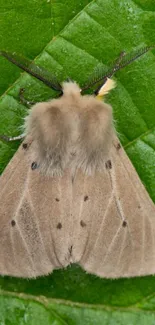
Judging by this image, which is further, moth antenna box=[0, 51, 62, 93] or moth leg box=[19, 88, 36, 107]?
moth leg box=[19, 88, 36, 107]

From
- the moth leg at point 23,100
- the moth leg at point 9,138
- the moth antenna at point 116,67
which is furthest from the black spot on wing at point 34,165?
the moth antenna at point 116,67

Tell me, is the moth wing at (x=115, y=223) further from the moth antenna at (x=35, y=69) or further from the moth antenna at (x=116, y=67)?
the moth antenna at (x=35, y=69)

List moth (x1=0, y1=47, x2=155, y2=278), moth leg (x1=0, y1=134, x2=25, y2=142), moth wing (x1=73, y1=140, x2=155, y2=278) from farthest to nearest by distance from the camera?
moth leg (x1=0, y1=134, x2=25, y2=142) → moth wing (x1=73, y1=140, x2=155, y2=278) → moth (x1=0, y1=47, x2=155, y2=278)

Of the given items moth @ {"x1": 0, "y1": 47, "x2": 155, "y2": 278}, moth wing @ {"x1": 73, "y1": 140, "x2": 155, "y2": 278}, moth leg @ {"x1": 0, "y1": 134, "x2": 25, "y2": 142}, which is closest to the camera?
moth @ {"x1": 0, "y1": 47, "x2": 155, "y2": 278}

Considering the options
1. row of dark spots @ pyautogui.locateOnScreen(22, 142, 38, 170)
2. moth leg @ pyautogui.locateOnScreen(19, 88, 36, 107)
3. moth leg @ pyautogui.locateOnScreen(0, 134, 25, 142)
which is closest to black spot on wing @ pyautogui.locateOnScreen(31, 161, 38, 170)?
row of dark spots @ pyautogui.locateOnScreen(22, 142, 38, 170)

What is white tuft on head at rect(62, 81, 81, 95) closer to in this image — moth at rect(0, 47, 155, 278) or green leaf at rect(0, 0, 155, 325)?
moth at rect(0, 47, 155, 278)

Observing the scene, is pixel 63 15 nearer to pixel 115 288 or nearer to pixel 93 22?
pixel 93 22

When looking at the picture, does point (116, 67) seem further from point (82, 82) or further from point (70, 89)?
point (70, 89)
